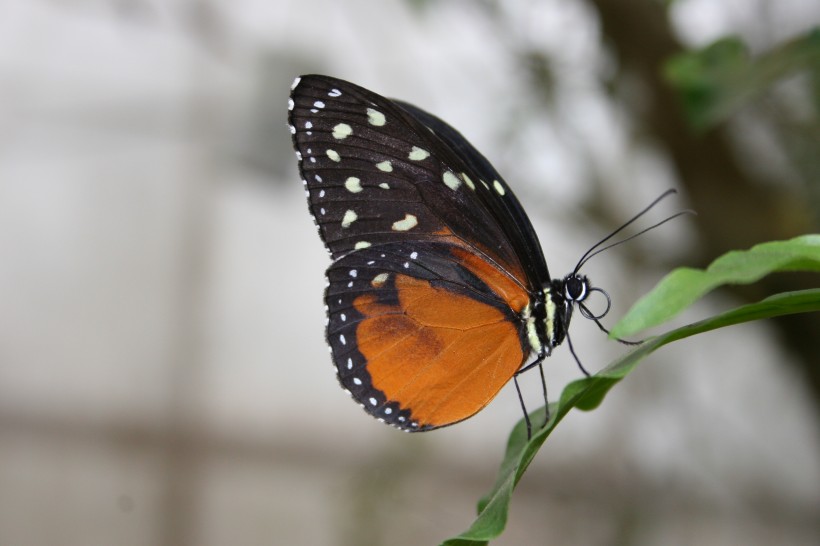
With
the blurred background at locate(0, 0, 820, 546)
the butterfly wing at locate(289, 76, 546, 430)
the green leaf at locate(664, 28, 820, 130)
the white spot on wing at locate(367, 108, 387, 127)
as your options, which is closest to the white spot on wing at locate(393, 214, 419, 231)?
the butterfly wing at locate(289, 76, 546, 430)

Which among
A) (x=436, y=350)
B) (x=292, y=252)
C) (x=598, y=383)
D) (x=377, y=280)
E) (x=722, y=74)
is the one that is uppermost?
(x=292, y=252)

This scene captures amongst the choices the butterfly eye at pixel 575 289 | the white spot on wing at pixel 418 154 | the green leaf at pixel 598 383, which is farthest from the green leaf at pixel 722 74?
the green leaf at pixel 598 383

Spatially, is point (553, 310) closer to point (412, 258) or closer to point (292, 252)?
point (412, 258)

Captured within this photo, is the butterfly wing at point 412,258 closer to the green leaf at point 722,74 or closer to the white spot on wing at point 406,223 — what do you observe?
the white spot on wing at point 406,223

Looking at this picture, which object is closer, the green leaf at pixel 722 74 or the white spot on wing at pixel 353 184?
the white spot on wing at pixel 353 184

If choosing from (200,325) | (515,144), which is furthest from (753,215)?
(200,325)

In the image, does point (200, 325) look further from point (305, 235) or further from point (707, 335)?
point (707, 335)

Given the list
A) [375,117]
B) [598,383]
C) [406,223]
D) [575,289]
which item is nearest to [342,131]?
[375,117]
